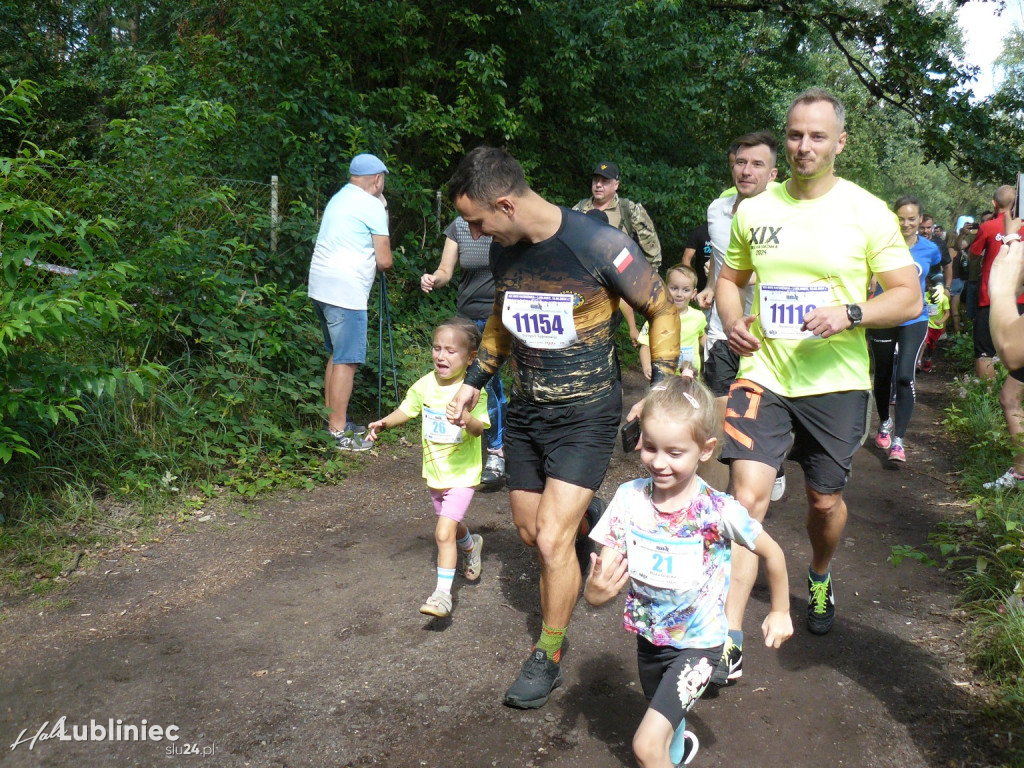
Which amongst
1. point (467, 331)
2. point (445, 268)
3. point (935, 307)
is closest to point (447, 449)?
point (467, 331)

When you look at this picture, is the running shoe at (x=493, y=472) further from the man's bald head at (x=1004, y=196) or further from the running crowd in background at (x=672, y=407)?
the man's bald head at (x=1004, y=196)

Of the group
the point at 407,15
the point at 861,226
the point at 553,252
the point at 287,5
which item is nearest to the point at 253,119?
the point at 287,5

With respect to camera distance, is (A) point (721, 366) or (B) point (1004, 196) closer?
(A) point (721, 366)

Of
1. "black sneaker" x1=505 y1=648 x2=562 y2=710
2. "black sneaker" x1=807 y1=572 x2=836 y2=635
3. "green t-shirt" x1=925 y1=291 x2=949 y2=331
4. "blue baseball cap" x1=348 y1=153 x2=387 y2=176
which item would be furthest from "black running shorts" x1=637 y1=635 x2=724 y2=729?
"green t-shirt" x1=925 y1=291 x2=949 y2=331

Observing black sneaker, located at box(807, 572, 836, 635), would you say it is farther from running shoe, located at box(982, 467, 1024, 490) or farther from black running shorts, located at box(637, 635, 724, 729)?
running shoe, located at box(982, 467, 1024, 490)

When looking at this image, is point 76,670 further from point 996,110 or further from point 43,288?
point 996,110

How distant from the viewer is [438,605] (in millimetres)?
4391

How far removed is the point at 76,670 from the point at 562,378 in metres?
2.57

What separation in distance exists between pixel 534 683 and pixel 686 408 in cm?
150

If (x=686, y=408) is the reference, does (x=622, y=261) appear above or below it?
above

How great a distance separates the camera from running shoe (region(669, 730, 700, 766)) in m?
3.12

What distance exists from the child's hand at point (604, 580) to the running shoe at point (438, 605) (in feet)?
5.44

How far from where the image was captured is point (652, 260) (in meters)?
7.34

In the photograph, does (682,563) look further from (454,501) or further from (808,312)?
(454,501)
